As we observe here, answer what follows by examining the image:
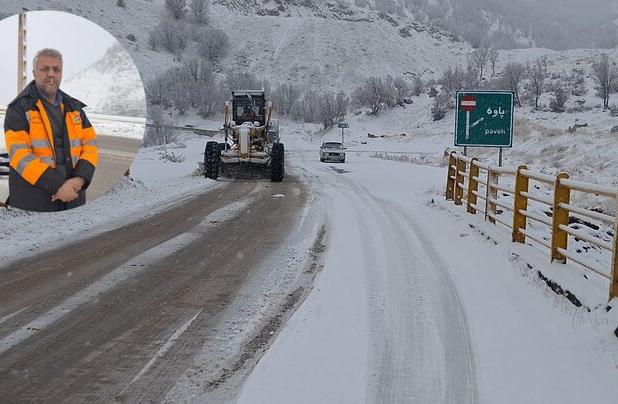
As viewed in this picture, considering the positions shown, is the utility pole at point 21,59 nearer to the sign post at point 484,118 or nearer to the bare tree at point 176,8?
the sign post at point 484,118

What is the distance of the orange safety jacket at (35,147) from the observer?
3314 mm

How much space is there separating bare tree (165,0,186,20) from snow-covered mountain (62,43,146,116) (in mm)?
122034

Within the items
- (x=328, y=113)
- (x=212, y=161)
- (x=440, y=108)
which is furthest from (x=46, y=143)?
(x=328, y=113)

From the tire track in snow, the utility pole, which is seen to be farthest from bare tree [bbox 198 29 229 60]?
the utility pole

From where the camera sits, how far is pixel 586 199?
52.5 feet

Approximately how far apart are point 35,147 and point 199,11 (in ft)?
412

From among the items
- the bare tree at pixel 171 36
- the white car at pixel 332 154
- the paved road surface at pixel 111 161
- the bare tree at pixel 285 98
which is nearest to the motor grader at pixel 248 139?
the white car at pixel 332 154

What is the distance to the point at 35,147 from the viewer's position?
11.1 ft

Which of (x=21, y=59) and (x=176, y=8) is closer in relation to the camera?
(x=21, y=59)

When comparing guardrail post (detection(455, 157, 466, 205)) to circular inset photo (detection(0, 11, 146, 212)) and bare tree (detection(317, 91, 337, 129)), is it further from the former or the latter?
bare tree (detection(317, 91, 337, 129))

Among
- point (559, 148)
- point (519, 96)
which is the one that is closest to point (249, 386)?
point (559, 148)

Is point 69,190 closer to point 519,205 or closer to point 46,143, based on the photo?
point 46,143

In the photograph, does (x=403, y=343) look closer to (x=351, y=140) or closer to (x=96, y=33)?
(x=96, y=33)

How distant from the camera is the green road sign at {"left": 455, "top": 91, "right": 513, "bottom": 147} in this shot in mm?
13289
